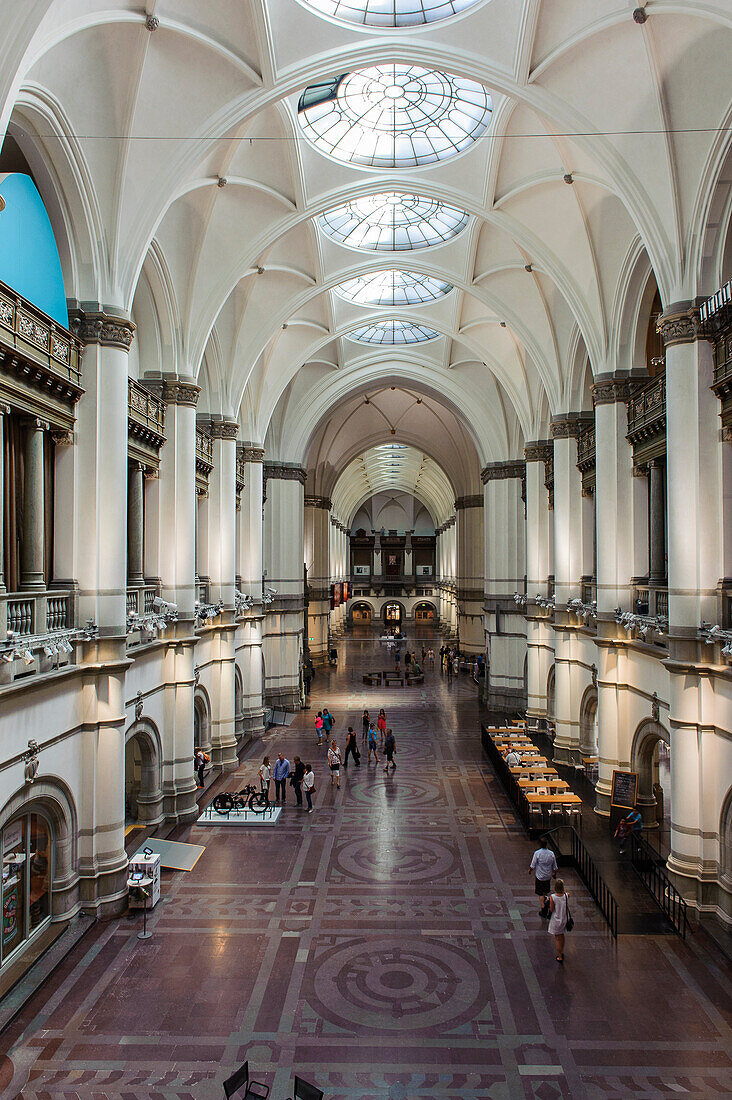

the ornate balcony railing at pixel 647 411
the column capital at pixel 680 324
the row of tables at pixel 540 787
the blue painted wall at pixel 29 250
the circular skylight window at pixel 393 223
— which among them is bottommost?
→ the row of tables at pixel 540 787

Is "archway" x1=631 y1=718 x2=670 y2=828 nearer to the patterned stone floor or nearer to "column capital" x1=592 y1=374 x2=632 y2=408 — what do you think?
the patterned stone floor

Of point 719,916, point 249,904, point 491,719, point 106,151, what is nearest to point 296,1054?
point 249,904

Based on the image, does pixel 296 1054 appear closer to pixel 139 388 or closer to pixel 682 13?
pixel 139 388

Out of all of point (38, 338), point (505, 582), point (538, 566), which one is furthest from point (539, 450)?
point (38, 338)

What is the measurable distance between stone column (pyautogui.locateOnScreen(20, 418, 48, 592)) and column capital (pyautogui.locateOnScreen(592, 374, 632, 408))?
1182 centimetres

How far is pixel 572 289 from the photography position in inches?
667

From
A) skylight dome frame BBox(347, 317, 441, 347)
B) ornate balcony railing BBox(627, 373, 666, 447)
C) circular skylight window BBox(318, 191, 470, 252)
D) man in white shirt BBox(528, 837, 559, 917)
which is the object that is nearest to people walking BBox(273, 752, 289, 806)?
man in white shirt BBox(528, 837, 559, 917)


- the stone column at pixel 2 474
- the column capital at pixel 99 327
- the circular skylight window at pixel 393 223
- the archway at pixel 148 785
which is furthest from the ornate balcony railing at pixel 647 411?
the archway at pixel 148 785

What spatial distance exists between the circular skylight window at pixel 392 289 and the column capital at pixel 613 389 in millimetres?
11787

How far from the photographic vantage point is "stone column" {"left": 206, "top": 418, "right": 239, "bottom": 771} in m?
19.9

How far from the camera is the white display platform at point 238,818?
1520 centimetres

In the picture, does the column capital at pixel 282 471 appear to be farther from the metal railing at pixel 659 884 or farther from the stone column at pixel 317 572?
the metal railing at pixel 659 884

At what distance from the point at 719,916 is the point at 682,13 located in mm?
13425

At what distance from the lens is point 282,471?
96.6 ft
